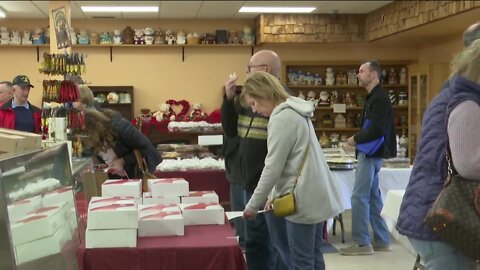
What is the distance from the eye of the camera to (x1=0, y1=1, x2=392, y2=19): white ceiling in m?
8.59

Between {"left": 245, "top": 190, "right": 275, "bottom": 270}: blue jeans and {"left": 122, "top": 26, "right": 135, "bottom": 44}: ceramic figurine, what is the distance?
22.5 feet

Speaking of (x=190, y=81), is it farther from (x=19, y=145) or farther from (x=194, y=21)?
(x=19, y=145)

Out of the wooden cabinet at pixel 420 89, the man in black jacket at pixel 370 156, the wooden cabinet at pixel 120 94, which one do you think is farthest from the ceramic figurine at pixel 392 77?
the man in black jacket at pixel 370 156

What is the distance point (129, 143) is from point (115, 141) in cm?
10

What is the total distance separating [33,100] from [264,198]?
8080mm

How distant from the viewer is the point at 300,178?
2.96 meters

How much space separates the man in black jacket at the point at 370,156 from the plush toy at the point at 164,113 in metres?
4.67

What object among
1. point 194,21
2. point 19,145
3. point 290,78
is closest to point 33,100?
point 194,21

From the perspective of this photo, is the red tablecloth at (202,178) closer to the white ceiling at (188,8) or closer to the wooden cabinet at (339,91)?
the white ceiling at (188,8)

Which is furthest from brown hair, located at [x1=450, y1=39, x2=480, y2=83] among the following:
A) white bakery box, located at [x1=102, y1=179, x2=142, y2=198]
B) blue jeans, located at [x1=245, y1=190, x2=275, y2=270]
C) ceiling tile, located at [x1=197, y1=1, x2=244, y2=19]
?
ceiling tile, located at [x1=197, y1=1, x2=244, y2=19]

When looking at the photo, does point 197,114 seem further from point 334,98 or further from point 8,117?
point 8,117

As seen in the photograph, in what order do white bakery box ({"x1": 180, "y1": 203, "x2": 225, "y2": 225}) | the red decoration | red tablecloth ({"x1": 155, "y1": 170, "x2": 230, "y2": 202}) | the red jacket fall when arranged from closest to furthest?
white bakery box ({"x1": 180, "y1": 203, "x2": 225, "y2": 225}) → the red jacket → red tablecloth ({"x1": 155, "y1": 170, "x2": 230, "y2": 202}) → the red decoration

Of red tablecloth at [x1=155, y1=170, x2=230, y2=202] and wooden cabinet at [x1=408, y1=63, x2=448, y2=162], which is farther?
wooden cabinet at [x1=408, y1=63, x2=448, y2=162]

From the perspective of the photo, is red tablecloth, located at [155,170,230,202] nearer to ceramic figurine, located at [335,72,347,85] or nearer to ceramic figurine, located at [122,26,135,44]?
ceramic figurine, located at [122,26,135,44]
